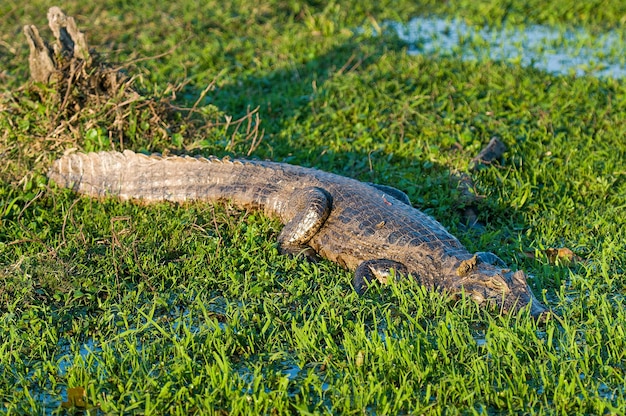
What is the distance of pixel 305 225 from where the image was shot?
5.80 m

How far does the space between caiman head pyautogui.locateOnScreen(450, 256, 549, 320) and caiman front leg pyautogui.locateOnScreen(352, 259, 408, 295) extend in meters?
0.39

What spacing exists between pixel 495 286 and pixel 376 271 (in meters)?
0.80

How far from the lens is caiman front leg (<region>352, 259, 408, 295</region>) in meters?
5.27

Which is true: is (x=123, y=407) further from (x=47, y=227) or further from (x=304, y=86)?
(x=304, y=86)

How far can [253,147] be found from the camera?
23.6ft

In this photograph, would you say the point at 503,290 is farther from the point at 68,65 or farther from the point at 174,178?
the point at 68,65

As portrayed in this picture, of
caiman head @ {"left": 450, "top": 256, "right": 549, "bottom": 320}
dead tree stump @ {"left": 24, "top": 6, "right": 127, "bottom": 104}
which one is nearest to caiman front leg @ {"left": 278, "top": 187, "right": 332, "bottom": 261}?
caiman head @ {"left": 450, "top": 256, "right": 549, "bottom": 320}

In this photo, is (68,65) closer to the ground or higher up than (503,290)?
higher up

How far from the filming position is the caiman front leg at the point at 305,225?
5.79 meters

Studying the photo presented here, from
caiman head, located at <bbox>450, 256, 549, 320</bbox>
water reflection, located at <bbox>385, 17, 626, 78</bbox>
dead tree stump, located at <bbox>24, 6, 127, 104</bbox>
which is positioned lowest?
water reflection, located at <bbox>385, 17, 626, 78</bbox>

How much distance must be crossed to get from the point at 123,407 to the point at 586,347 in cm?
233

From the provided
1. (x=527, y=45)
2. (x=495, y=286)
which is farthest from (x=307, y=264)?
(x=527, y=45)

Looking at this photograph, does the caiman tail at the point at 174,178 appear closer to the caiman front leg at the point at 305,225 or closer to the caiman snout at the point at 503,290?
the caiman front leg at the point at 305,225

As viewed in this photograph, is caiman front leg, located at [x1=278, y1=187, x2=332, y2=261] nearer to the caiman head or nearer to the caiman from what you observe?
the caiman
